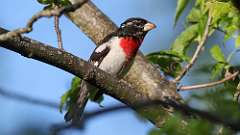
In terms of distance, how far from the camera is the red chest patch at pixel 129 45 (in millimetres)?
6270

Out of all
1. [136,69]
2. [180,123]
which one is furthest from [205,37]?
[180,123]

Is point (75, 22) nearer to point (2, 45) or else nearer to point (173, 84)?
point (173, 84)

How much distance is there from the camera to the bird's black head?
7.07 m

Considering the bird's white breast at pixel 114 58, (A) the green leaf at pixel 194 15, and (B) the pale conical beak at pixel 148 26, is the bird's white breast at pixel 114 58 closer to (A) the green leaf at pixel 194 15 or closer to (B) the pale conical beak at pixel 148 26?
(B) the pale conical beak at pixel 148 26

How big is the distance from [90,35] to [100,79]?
194cm

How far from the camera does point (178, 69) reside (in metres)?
5.08

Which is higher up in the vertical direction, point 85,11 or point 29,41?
point 29,41

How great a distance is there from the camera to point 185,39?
4.98 meters

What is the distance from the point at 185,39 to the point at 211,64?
0.89 m

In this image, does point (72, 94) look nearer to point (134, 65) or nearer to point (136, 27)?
point (134, 65)

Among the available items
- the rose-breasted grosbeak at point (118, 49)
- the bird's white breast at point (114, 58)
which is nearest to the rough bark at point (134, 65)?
the rose-breasted grosbeak at point (118, 49)

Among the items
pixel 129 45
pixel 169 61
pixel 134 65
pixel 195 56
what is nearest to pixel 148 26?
pixel 129 45

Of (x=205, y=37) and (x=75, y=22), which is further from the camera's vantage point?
(x=75, y=22)

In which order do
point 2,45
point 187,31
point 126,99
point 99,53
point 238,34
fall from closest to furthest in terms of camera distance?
point 2,45
point 126,99
point 238,34
point 187,31
point 99,53
